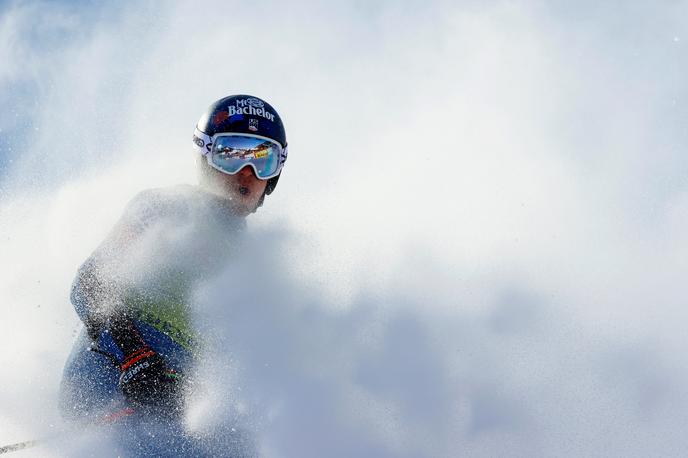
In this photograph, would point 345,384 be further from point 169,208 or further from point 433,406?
point 169,208

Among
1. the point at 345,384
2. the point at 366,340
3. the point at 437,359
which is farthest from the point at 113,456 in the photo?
the point at 437,359

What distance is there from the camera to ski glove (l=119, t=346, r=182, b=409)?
15.5 ft

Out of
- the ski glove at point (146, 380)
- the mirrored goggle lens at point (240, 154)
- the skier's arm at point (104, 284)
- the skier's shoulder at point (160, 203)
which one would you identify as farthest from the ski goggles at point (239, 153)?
the ski glove at point (146, 380)

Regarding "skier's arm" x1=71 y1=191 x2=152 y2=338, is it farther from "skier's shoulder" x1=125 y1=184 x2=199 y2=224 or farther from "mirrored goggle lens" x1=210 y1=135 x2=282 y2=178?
"mirrored goggle lens" x1=210 y1=135 x2=282 y2=178

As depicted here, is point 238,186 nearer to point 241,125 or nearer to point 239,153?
point 239,153

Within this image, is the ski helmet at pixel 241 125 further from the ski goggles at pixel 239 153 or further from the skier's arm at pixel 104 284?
the skier's arm at pixel 104 284

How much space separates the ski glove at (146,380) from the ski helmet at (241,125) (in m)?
2.02

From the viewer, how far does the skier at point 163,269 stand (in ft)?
16.3

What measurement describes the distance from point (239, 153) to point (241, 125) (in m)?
0.29

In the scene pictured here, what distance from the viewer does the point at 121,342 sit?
194 inches

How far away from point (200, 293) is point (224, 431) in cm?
122

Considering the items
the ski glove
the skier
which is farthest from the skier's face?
the ski glove

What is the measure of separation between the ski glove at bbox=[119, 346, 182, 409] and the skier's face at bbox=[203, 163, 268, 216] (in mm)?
1763

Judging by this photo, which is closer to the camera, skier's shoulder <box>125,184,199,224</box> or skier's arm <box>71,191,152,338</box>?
skier's arm <box>71,191,152,338</box>
